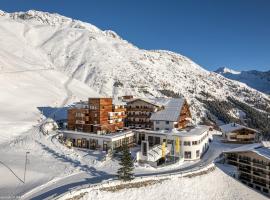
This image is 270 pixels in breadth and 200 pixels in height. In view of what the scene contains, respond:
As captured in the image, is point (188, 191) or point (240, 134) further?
point (240, 134)

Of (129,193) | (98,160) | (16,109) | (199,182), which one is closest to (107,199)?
(129,193)

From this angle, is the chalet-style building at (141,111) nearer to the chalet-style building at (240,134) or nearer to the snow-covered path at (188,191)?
the chalet-style building at (240,134)

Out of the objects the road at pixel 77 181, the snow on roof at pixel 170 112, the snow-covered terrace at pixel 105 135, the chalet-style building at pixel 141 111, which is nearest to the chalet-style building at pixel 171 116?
the snow on roof at pixel 170 112

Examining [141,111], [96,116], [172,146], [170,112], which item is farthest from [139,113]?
[172,146]

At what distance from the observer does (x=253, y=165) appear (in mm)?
75375

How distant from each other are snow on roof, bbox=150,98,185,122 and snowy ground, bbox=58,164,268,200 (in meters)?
20.2

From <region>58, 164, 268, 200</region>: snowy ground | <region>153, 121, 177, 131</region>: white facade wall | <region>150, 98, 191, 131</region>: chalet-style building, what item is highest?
<region>150, 98, 191, 131</region>: chalet-style building

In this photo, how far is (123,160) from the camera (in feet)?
185

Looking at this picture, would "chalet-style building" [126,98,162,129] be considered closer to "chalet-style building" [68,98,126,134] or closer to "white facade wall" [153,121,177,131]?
"white facade wall" [153,121,177,131]

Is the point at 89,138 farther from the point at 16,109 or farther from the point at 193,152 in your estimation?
the point at 16,109

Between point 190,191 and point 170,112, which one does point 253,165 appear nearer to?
point 190,191

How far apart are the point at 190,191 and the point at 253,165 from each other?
22.7 meters

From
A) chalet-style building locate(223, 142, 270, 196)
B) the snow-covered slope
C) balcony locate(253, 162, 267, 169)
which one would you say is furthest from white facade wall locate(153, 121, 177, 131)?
the snow-covered slope

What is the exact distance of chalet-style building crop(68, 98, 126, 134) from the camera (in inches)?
3322
